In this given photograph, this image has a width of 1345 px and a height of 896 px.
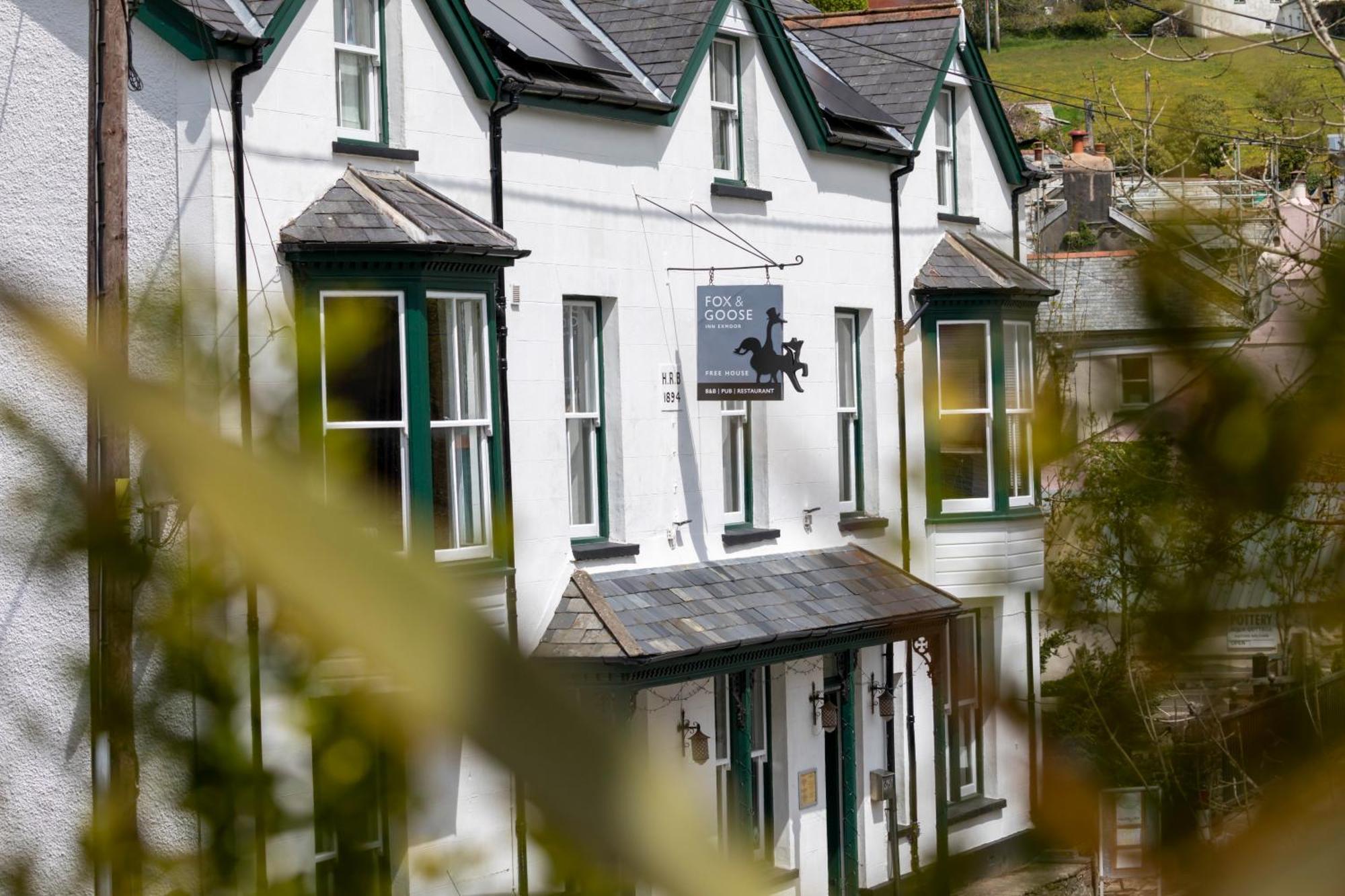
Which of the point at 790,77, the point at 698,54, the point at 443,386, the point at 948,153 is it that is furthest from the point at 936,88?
the point at 443,386

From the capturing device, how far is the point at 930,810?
769 inches

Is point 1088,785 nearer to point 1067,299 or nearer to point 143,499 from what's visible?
point 1067,299

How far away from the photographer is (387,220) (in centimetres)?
1209

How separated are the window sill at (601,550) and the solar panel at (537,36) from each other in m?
3.90

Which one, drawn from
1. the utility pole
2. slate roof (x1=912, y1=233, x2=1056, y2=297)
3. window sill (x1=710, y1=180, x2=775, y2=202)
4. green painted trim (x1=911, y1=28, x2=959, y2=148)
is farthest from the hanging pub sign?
the utility pole

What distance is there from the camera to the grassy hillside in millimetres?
5816

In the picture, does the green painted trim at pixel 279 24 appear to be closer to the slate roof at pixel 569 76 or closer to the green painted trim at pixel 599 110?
the slate roof at pixel 569 76

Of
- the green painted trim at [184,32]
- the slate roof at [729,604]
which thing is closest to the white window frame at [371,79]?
the green painted trim at [184,32]

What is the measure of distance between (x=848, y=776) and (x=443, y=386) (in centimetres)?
689

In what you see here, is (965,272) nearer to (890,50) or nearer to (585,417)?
(890,50)

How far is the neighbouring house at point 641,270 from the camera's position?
11578 millimetres

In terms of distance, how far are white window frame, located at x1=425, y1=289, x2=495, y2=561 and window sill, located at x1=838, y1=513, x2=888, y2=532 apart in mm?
4474

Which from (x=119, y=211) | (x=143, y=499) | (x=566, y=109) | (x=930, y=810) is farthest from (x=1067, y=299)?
(x=930, y=810)

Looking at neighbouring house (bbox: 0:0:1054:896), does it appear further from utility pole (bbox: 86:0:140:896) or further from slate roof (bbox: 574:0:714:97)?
utility pole (bbox: 86:0:140:896)
